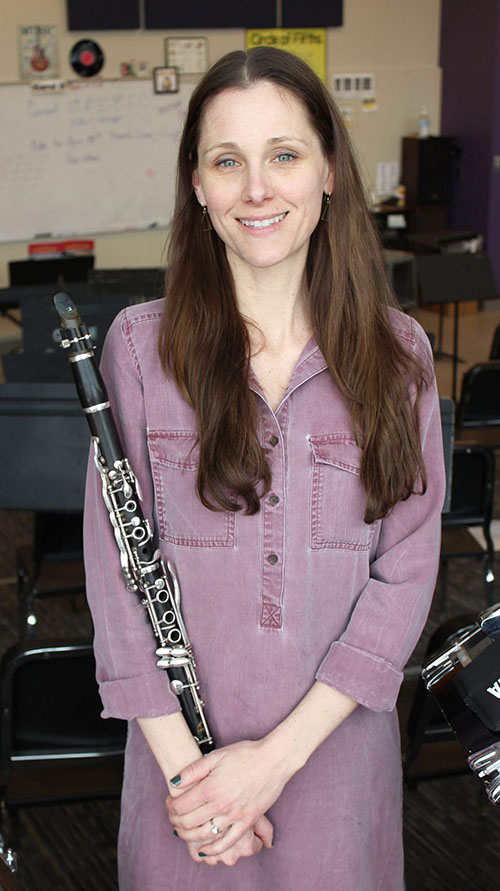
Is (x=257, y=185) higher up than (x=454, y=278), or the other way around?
(x=257, y=185)

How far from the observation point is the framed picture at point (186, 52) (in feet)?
24.3

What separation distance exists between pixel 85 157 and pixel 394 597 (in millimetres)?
6623

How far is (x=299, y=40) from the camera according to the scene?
310 inches

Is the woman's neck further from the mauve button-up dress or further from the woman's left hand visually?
the woman's left hand

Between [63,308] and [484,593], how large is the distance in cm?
276

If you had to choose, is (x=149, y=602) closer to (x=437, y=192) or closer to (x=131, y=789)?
(x=131, y=789)

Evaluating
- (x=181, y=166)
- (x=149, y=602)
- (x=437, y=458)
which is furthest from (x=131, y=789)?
(x=181, y=166)

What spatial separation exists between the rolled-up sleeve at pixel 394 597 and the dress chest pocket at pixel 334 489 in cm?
7

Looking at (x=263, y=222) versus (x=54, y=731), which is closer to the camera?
(x=263, y=222)

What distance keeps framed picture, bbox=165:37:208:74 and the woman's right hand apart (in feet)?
23.0

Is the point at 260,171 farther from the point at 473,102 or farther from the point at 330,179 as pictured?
the point at 473,102

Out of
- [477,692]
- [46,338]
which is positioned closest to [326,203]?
[477,692]

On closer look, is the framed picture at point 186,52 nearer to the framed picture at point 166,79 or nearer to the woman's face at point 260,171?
the framed picture at point 166,79

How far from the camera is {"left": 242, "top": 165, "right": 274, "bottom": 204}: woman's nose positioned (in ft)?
4.07
